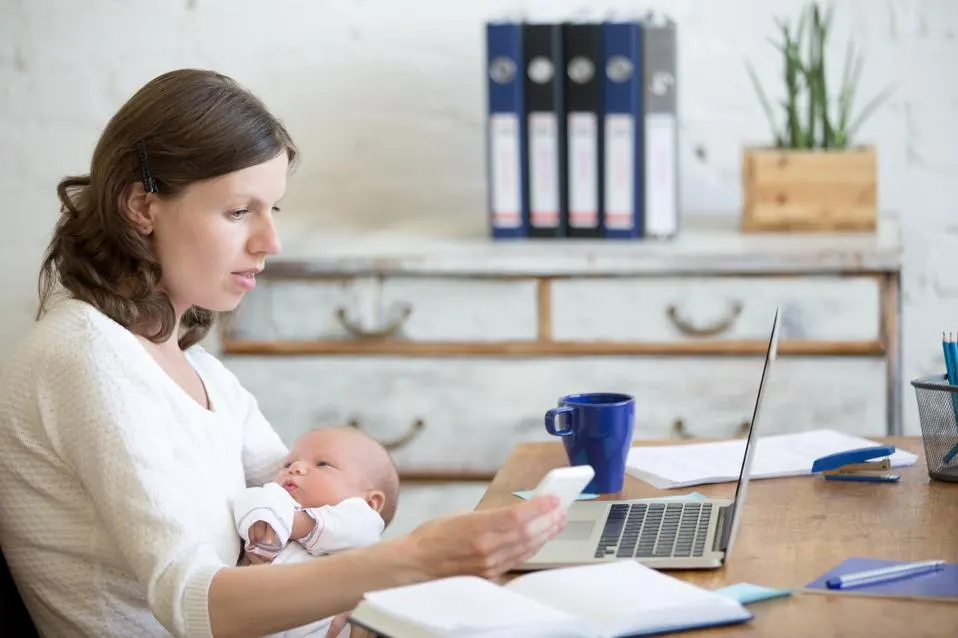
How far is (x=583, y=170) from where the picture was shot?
241 centimetres

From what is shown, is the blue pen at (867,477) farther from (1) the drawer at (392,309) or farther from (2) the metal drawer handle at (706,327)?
(1) the drawer at (392,309)

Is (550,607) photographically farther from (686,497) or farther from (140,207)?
(140,207)

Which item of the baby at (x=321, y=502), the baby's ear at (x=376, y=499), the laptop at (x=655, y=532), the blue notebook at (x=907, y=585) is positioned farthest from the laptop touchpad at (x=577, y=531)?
the baby's ear at (x=376, y=499)

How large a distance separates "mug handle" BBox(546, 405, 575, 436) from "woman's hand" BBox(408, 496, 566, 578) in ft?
0.82

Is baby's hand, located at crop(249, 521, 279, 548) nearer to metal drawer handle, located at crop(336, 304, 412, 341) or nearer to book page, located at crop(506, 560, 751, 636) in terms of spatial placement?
book page, located at crop(506, 560, 751, 636)

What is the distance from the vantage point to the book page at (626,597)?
95 cm

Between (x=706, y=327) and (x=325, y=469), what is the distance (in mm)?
899

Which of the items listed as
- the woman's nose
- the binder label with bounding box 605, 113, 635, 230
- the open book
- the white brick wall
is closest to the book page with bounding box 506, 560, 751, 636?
the open book

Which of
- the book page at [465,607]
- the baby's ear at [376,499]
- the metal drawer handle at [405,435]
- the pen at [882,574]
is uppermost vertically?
the book page at [465,607]

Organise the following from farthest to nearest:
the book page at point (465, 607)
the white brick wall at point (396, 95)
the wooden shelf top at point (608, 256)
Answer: the white brick wall at point (396, 95) → the wooden shelf top at point (608, 256) → the book page at point (465, 607)

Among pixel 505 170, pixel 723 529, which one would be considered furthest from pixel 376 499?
pixel 505 170

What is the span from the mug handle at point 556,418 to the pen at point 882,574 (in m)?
0.37

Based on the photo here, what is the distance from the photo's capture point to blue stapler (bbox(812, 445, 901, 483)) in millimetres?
1388

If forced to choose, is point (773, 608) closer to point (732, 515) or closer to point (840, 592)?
point (840, 592)
